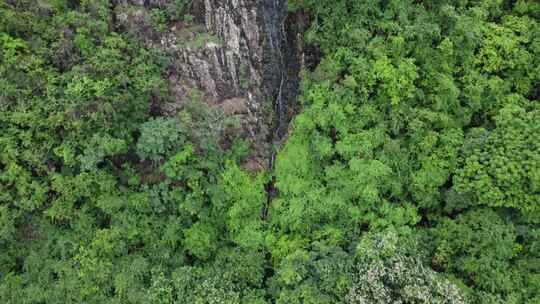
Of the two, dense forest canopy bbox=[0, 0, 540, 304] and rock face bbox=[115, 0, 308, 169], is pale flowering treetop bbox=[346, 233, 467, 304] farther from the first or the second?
rock face bbox=[115, 0, 308, 169]

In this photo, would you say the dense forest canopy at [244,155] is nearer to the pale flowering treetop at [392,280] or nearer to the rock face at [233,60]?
the rock face at [233,60]

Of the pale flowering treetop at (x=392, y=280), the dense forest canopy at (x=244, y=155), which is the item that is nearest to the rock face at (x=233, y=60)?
the dense forest canopy at (x=244, y=155)

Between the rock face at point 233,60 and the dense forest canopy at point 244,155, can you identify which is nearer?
the dense forest canopy at point 244,155

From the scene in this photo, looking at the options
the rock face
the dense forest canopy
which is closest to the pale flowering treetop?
the dense forest canopy

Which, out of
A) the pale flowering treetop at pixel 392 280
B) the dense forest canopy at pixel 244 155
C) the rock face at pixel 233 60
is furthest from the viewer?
the rock face at pixel 233 60

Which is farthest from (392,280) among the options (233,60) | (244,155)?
(233,60)

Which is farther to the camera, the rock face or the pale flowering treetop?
the rock face

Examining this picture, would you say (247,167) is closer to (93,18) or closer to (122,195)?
(122,195)
